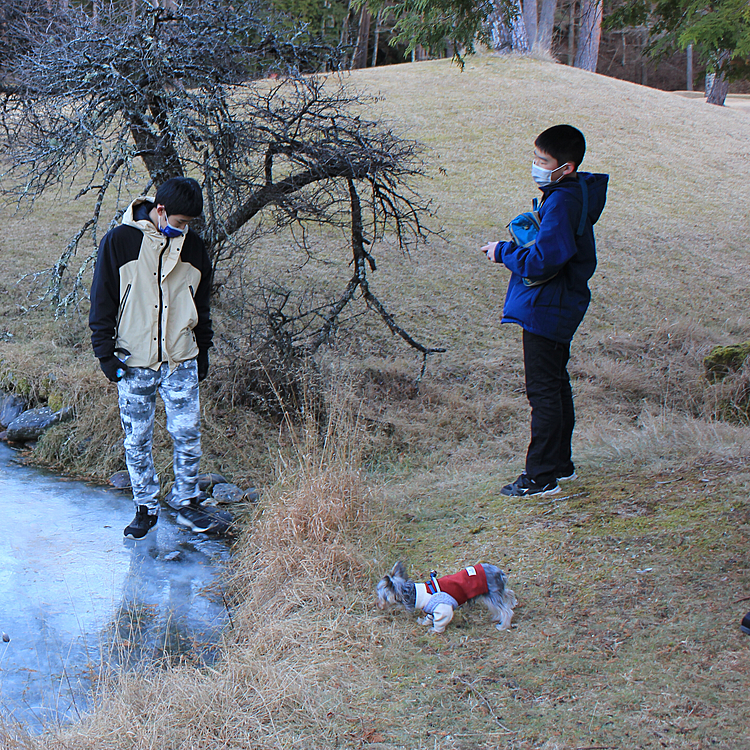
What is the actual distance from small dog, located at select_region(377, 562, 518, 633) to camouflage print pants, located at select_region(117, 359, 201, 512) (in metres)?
1.67

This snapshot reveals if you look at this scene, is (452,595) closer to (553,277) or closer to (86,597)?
(553,277)

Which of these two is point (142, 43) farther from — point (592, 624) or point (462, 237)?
point (462, 237)

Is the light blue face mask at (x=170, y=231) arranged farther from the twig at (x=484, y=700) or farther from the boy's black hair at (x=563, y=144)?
the twig at (x=484, y=700)

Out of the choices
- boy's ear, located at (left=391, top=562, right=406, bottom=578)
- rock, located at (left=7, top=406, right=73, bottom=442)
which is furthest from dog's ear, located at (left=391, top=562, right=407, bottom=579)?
rock, located at (left=7, top=406, right=73, bottom=442)

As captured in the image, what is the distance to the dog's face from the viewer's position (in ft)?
11.2

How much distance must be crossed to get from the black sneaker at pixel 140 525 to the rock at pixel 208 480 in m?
0.92

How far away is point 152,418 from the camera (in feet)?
14.5

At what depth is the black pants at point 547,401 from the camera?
4047mm

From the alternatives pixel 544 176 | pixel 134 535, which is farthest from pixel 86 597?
pixel 544 176

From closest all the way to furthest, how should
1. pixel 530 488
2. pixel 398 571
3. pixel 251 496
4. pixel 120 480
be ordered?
pixel 398 571 → pixel 530 488 → pixel 251 496 → pixel 120 480

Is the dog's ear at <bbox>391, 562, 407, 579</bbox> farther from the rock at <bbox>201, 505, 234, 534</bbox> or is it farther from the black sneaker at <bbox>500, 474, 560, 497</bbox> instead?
the rock at <bbox>201, 505, 234, 534</bbox>

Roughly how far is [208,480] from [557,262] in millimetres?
3103

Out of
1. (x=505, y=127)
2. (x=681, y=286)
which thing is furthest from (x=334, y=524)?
(x=505, y=127)

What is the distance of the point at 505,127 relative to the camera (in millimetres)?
19172
